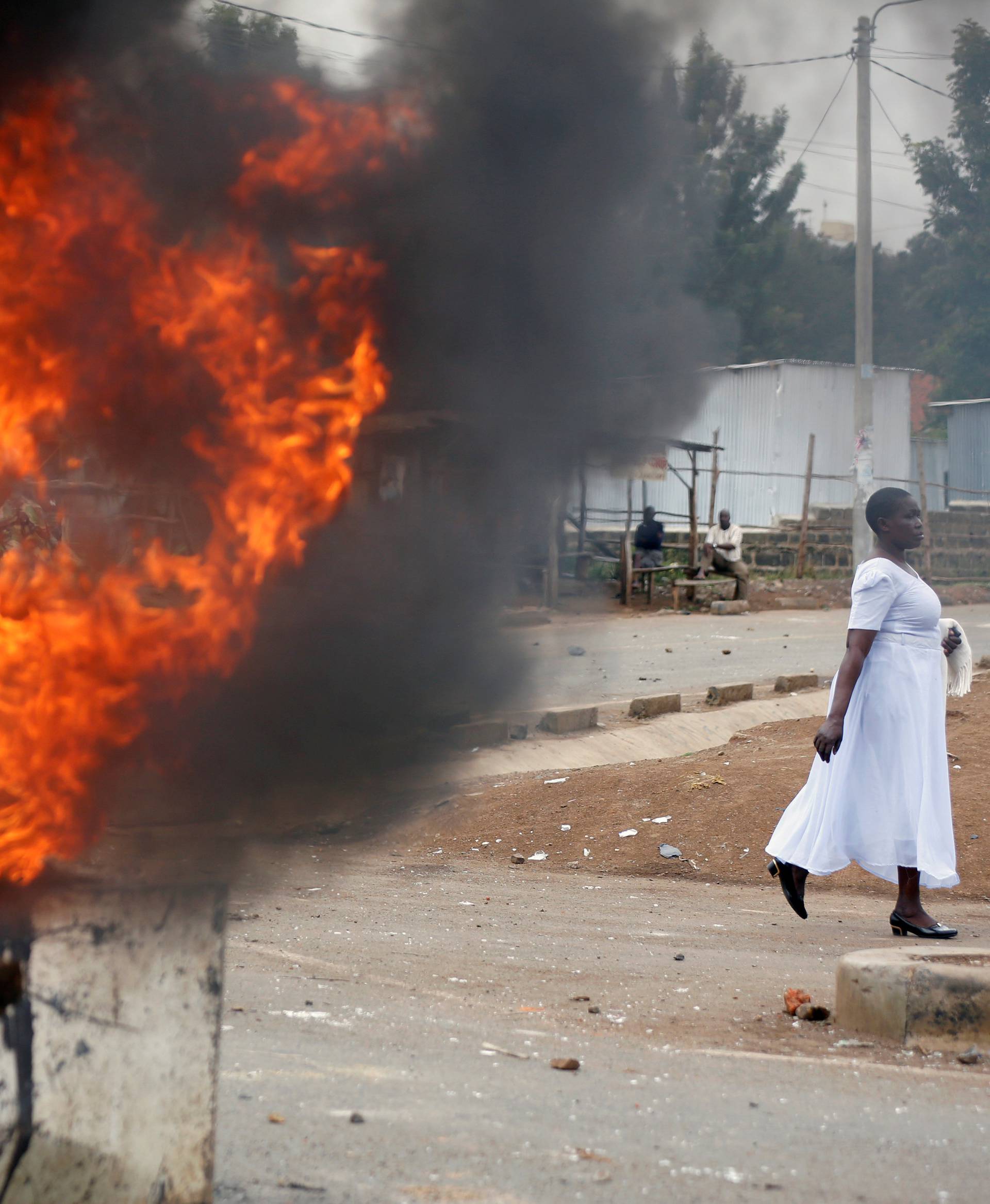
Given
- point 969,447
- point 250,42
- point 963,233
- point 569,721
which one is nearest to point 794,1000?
point 250,42

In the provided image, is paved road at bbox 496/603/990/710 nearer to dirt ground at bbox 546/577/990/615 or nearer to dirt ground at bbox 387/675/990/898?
dirt ground at bbox 546/577/990/615

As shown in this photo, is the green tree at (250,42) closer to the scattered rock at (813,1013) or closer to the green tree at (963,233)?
the scattered rock at (813,1013)

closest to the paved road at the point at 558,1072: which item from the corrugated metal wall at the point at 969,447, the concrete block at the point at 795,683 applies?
the concrete block at the point at 795,683

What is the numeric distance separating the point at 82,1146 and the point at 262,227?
272 centimetres

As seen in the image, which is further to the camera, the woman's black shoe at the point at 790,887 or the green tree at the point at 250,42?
the woman's black shoe at the point at 790,887

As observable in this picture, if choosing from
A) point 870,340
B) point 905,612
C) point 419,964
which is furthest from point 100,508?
point 870,340

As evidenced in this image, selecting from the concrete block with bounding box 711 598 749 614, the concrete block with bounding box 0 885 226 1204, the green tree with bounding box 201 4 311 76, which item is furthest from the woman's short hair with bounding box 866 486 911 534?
the concrete block with bounding box 711 598 749 614

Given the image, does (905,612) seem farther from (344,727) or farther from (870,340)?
(870,340)

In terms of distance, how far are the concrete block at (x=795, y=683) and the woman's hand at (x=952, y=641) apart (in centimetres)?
631

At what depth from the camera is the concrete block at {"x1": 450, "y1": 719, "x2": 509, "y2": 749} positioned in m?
8.75

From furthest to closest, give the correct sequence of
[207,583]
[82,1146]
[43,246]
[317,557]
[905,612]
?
[905,612] → [317,557] → [207,583] → [43,246] → [82,1146]

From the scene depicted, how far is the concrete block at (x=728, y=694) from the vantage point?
36.9 ft

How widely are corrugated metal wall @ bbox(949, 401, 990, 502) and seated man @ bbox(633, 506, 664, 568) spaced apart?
43.6 feet

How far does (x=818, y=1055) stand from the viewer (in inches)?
149
